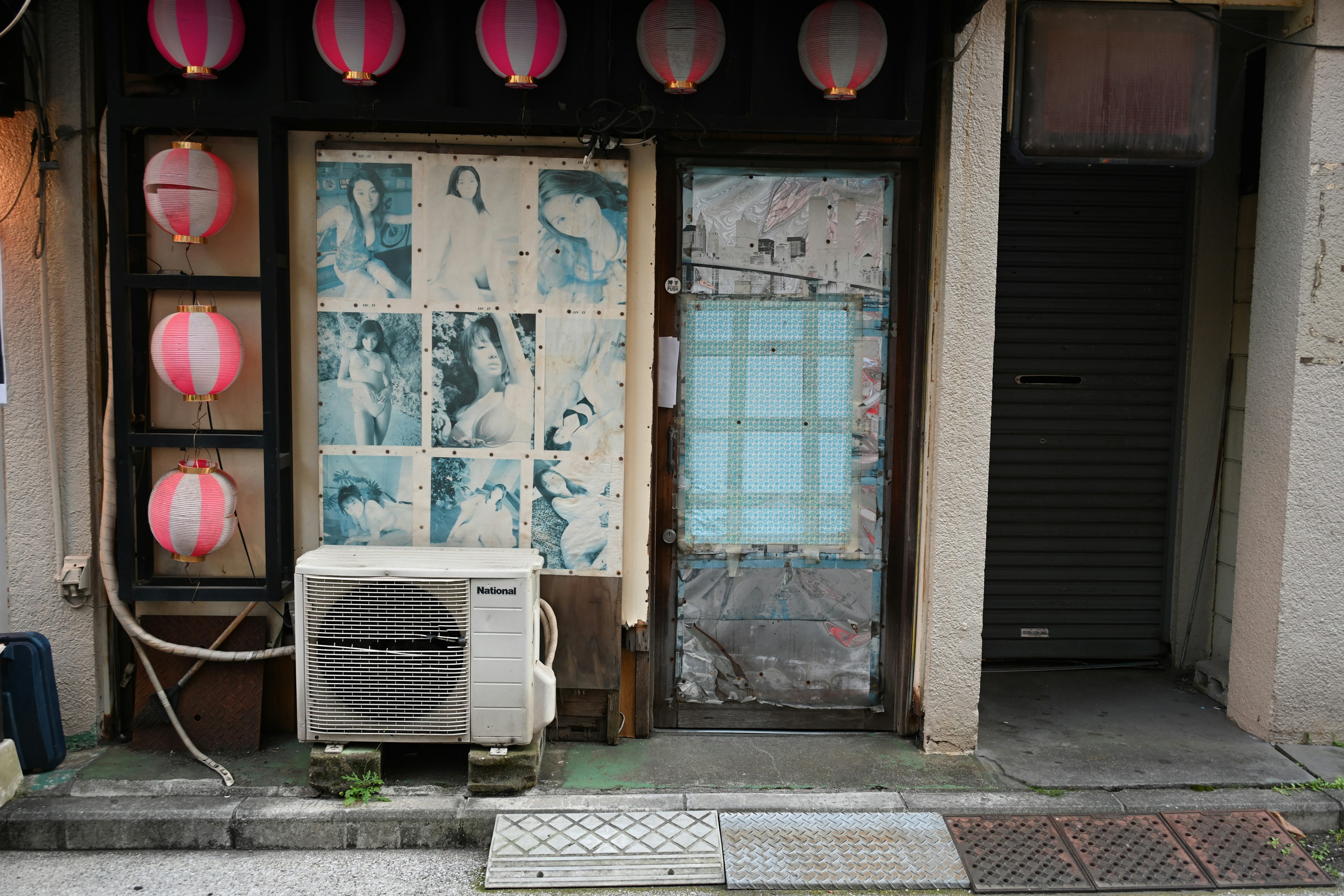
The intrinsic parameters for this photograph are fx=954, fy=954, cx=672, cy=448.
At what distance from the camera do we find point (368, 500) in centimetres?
545

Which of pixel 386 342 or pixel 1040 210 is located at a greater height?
pixel 1040 210

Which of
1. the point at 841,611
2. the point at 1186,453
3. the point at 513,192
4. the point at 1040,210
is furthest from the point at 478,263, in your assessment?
the point at 1186,453

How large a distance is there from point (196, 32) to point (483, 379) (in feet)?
7.39

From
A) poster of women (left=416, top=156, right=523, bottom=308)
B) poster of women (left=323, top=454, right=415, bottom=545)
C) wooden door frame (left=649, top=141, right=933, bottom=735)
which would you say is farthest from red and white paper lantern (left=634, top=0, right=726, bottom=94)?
poster of women (left=323, top=454, right=415, bottom=545)

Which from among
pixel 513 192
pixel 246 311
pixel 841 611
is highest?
pixel 513 192

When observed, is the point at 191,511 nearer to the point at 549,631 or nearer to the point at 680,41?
the point at 549,631

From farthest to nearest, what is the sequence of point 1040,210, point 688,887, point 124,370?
point 1040,210 < point 124,370 < point 688,887

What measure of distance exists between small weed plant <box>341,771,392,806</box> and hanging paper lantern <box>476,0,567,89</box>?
3674mm

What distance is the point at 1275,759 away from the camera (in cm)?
542

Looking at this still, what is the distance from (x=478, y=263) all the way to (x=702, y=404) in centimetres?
150

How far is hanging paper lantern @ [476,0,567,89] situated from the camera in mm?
4859

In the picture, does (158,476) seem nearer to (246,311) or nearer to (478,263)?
(246,311)

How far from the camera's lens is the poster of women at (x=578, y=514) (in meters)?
5.45

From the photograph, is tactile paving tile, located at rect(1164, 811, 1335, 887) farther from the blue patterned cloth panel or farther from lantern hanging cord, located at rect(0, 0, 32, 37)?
lantern hanging cord, located at rect(0, 0, 32, 37)
